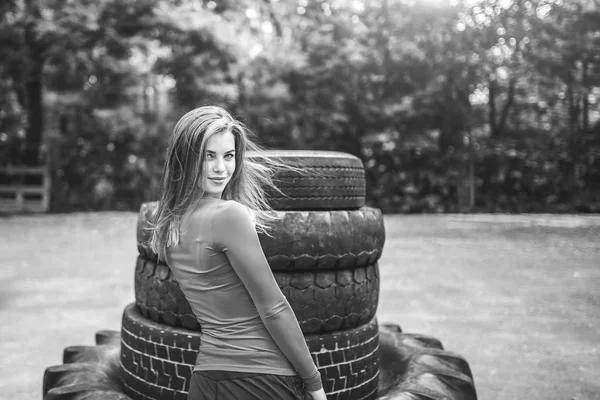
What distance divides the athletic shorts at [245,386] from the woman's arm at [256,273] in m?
0.06

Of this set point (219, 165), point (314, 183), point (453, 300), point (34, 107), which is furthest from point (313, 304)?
point (34, 107)

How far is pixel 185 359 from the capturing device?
193 centimetres

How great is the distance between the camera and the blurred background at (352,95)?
49.3 feet

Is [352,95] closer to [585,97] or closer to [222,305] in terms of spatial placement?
[585,97]

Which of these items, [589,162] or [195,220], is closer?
[195,220]

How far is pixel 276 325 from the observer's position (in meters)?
1.33

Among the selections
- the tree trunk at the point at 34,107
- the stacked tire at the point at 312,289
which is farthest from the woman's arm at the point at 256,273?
the tree trunk at the point at 34,107

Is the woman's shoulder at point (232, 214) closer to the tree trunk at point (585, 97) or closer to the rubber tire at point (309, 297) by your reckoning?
the rubber tire at point (309, 297)

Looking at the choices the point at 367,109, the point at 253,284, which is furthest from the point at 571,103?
the point at 253,284

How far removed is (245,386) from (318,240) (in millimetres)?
690

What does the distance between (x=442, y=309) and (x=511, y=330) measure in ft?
2.28

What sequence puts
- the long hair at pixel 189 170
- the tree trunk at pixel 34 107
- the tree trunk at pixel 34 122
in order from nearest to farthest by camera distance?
the long hair at pixel 189 170 → the tree trunk at pixel 34 107 → the tree trunk at pixel 34 122

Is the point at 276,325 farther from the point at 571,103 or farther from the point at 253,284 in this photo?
the point at 571,103

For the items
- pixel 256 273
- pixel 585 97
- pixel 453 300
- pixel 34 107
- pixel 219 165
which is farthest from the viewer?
pixel 585 97
